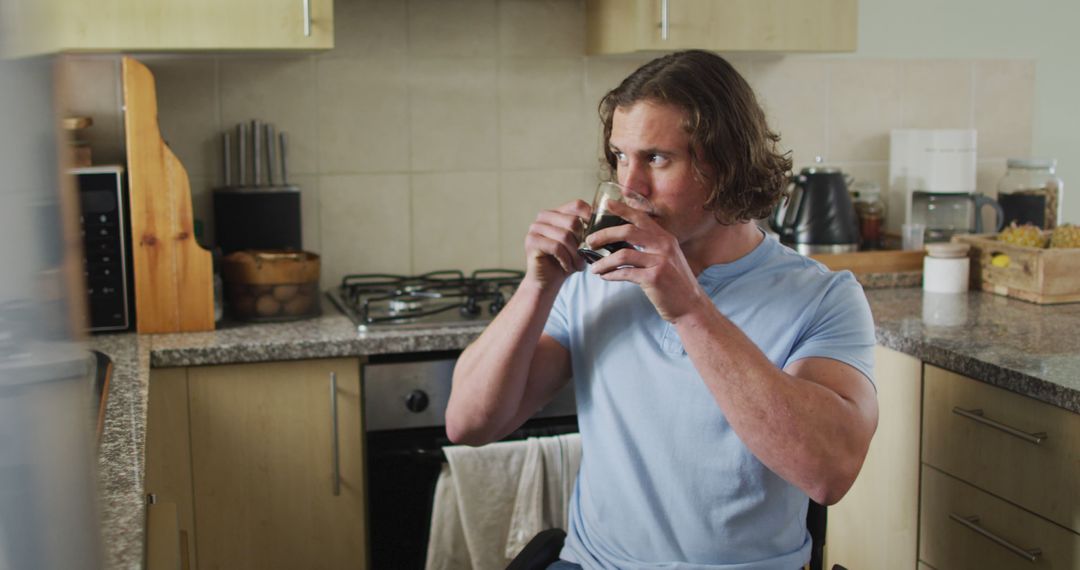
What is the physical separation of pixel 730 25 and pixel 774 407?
1571 mm

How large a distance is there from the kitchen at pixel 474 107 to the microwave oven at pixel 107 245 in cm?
27

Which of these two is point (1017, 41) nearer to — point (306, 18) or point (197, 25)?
point (306, 18)

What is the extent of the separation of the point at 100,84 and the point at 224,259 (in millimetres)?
552

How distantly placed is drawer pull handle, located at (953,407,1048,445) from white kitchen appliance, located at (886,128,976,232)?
3.91 ft

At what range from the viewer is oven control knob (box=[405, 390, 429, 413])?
237cm

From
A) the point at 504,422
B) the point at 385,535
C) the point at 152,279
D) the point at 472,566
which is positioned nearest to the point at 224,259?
the point at 152,279

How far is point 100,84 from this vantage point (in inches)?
104

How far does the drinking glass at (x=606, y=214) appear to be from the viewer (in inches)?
52.8

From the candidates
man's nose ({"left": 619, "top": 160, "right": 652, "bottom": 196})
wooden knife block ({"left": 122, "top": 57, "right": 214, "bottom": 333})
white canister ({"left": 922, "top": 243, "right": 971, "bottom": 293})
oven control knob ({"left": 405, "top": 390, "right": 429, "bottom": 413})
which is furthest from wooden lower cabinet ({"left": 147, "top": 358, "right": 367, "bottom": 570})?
white canister ({"left": 922, "top": 243, "right": 971, "bottom": 293})

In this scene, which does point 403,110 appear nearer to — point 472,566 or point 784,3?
point 784,3

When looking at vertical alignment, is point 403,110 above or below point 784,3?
below

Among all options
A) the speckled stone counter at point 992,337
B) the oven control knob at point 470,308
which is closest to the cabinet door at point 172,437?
the oven control knob at point 470,308

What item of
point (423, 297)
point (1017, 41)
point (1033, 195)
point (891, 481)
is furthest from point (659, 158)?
point (1017, 41)

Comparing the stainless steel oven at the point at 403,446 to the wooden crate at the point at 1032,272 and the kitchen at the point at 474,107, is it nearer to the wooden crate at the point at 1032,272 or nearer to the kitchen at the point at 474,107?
the kitchen at the point at 474,107
